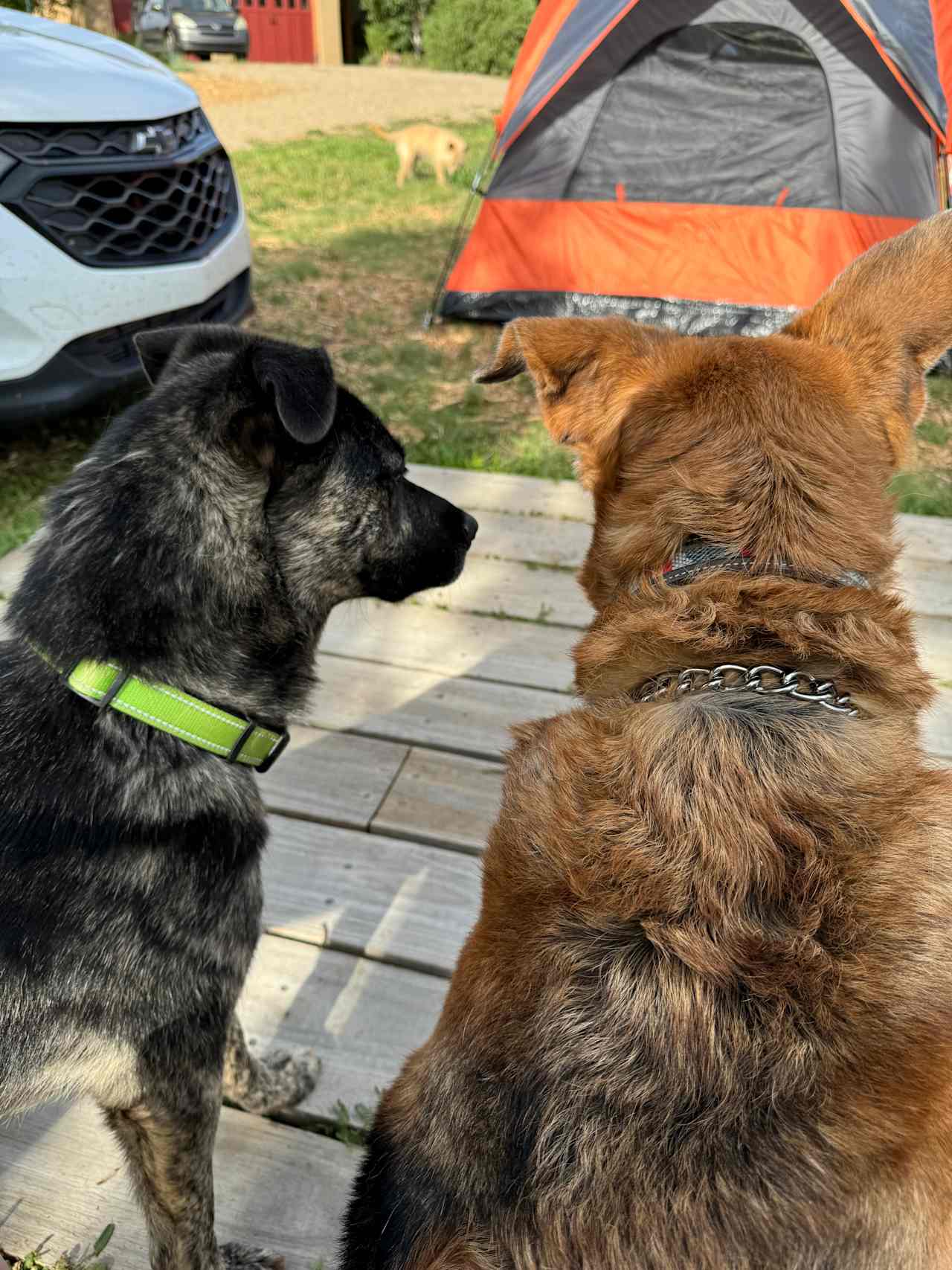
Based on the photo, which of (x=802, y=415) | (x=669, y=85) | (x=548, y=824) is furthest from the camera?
(x=669, y=85)

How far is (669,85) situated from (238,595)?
6.07m

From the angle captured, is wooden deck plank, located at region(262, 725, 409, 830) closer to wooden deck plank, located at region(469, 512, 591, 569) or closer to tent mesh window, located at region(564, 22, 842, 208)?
wooden deck plank, located at region(469, 512, 591, 569)

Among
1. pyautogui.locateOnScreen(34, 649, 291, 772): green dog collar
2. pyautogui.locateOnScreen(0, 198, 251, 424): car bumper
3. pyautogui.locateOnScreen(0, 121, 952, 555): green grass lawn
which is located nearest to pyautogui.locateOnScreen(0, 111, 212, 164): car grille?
pyautogui.locateOnScreen(0, 198, 251, 424): car bumper

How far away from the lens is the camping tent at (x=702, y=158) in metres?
5.76

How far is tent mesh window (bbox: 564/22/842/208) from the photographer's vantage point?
600 cm

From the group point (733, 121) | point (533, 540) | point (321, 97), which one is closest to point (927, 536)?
point (533, 540)

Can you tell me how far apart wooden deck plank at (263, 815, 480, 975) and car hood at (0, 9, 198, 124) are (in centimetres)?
330

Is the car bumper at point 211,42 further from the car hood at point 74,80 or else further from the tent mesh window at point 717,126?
the car hood at point 74,80

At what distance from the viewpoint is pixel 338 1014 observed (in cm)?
224

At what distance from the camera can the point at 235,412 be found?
1.76 meters

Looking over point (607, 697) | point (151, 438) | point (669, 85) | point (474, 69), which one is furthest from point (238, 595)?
point (474, 69)

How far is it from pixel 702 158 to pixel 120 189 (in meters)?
4.09

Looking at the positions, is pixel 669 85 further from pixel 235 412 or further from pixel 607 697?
pixel 607 697

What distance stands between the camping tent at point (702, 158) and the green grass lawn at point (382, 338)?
1036 millimetres
